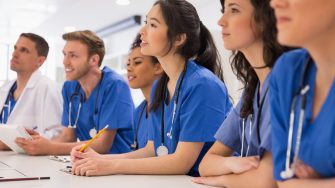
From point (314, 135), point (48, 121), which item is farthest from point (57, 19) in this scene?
point (314, 135)

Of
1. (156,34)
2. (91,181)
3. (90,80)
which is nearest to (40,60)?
(90,80)

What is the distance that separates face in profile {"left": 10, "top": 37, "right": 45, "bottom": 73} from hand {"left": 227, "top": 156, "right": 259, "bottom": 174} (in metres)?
2.34

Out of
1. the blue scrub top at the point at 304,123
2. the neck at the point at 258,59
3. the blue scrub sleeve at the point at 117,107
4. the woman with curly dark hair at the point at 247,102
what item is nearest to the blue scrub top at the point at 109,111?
the blue scrub sleeve at the point at 117,107

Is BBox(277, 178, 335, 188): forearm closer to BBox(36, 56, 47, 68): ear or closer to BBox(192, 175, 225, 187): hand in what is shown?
BBox(192, 175, 225, 187): hand

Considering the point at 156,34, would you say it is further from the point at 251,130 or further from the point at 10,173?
the point at 10,173

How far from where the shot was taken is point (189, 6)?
1786mm

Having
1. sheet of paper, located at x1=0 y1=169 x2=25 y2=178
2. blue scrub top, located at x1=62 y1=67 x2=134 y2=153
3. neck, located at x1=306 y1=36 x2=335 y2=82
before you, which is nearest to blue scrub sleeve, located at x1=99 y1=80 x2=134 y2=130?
blue scrub top, located at x1=62 y1=67 x2=134 y2=153

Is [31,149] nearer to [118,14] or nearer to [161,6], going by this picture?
[161,6]

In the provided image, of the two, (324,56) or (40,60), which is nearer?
(324,56)

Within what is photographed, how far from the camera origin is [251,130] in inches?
51.0

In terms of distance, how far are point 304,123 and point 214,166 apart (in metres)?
0.44

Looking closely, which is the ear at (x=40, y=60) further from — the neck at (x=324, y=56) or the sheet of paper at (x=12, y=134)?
the neck at (x=324, y=56)

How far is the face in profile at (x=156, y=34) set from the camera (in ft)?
5.81

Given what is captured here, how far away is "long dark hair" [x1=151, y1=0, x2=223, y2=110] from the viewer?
1.77 meters
